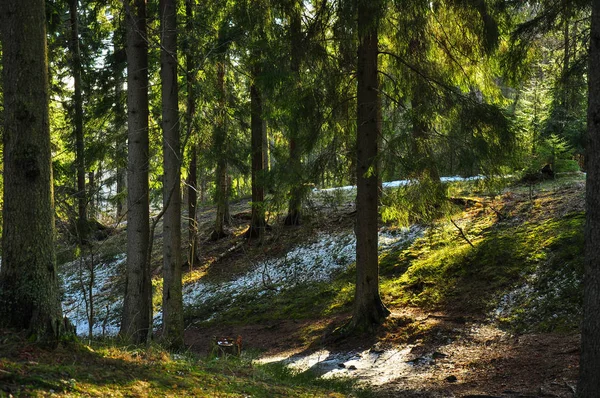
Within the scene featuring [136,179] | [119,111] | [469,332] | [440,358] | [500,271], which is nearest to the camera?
[440,358]

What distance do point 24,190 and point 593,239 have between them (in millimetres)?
5146

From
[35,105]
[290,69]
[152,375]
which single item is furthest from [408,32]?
[152,375]

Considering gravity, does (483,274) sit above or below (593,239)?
below

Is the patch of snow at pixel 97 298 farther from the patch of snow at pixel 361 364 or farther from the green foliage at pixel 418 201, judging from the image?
the green foliage at pixel 418 201

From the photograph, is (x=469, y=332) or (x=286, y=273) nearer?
(x=469, y=332)

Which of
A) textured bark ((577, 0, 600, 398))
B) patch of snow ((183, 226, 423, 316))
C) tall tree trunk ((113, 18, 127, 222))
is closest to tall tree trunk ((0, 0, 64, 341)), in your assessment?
textured bark ((577, 0, 600, 398))

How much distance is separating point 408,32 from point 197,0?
4436 millimetres

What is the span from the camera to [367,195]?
9141 millimetres

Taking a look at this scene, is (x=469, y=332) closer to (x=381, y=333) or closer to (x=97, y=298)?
(x=381, y=333)

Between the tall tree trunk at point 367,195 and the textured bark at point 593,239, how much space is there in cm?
448

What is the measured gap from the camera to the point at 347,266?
523 inches

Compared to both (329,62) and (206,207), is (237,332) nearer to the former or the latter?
(329,62)

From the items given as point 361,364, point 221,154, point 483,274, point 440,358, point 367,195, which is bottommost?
point 361,364

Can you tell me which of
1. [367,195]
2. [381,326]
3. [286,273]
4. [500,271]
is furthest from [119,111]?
[500,271]
